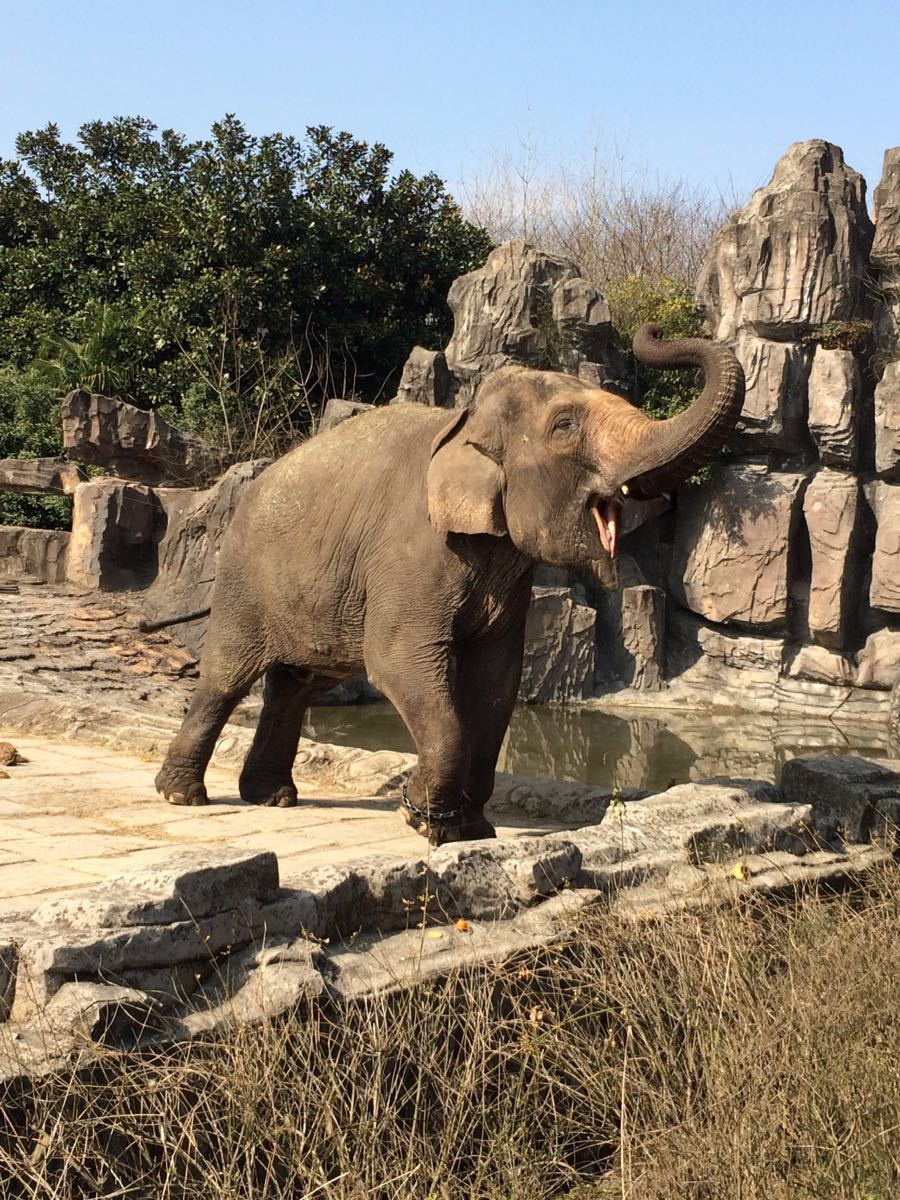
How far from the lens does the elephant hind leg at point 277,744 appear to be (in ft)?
23.9

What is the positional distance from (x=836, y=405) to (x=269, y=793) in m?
13.5

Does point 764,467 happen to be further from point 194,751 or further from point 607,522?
point 607,522

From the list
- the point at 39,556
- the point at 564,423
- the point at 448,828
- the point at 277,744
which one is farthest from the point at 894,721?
the point at 564,423

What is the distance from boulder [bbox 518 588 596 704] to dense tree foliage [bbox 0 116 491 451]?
14.6ft

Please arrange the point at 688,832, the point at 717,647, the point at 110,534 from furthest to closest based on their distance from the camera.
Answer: the point at 717,647 → the point at 110,534 → the point at 688,832

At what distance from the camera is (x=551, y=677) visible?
18047mm

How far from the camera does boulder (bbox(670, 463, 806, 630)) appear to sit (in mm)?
Answer: 19062

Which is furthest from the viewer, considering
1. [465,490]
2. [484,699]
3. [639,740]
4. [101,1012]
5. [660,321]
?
[660,321]

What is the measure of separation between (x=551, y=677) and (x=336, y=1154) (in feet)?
48.9

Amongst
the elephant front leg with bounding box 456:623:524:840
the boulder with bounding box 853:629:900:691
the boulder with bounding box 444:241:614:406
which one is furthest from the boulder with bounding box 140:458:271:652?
the elephant front leg with bounding box 456:623:524:840

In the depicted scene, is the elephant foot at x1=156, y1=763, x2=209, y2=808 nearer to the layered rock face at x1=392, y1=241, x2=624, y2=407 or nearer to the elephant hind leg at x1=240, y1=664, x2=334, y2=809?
the elephant hind leg at x1=240, y1=664, x2=334, y2=809

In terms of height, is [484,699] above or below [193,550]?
below

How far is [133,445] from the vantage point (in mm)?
17438

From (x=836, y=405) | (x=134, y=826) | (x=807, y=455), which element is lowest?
(x=134, y=826)
